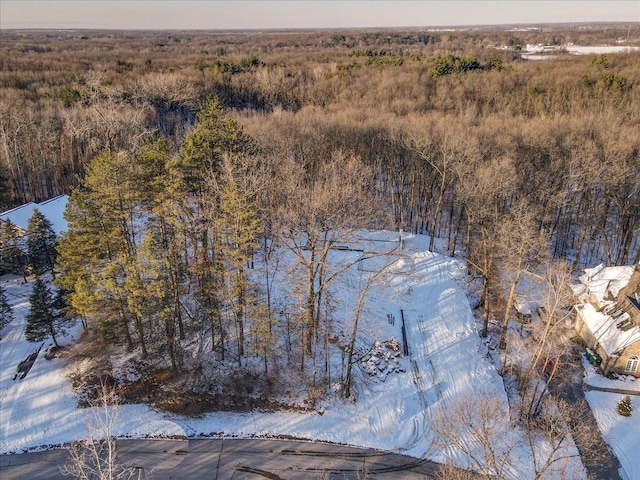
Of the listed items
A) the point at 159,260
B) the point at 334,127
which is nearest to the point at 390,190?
the point at 334,127

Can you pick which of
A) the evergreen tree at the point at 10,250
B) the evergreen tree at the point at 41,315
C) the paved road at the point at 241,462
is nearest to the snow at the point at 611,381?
the paved road at the point at 241,462

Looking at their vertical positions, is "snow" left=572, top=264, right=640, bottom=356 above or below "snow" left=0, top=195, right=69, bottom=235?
below

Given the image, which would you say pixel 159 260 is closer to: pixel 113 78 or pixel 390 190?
pixel 390 190

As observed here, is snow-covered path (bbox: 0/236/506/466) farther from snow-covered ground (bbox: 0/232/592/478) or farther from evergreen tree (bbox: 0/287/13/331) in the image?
evergreen tree (bbox: 0/287/13/331)

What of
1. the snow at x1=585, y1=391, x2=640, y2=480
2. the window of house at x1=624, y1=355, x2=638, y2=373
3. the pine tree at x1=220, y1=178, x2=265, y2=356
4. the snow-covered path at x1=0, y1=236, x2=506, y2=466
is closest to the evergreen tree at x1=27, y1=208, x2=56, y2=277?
the snow-covered path at x1=0, y1=236, x2=506, y2=466

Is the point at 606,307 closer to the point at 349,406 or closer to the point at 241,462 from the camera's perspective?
the point at 349,406

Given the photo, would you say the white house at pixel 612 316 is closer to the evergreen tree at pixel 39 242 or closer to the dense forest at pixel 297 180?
the dense forest at pixel 297 180
